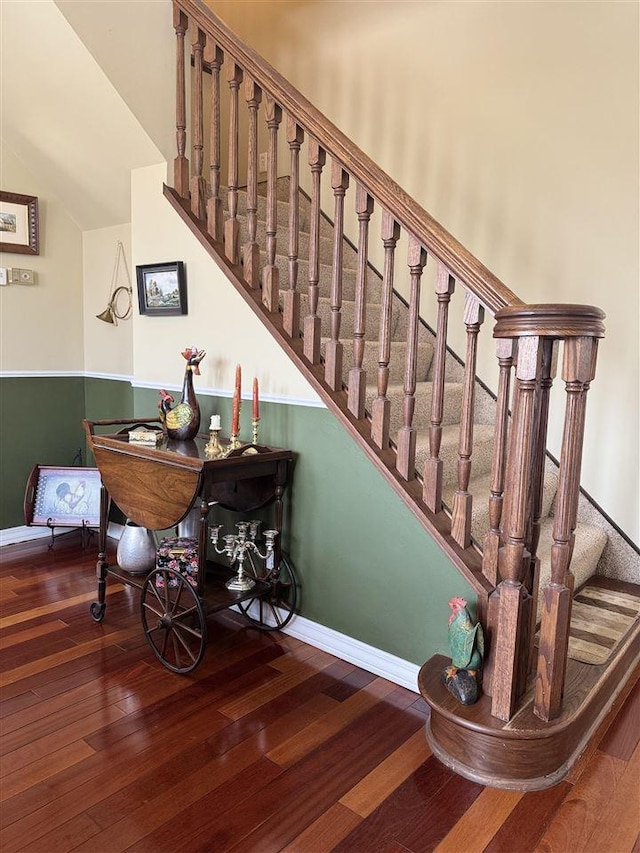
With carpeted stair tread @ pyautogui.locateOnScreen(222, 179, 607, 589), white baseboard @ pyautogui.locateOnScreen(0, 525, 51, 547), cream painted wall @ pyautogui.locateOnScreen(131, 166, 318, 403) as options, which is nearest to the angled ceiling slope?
cream painted wall @ pyautogui.locateOnScreen(131, 166, 318, 403)

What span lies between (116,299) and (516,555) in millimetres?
2816

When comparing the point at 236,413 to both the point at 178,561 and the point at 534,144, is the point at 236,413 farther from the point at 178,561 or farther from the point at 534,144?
the point at 534,144

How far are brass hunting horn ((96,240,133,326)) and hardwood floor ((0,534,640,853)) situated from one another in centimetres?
186

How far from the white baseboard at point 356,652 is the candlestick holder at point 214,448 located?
77 centimetres

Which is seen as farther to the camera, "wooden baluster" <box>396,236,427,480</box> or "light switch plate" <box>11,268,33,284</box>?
"light switch plate" <box>11,268,33,284</box>

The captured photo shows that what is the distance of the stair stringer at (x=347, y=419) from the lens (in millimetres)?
1928

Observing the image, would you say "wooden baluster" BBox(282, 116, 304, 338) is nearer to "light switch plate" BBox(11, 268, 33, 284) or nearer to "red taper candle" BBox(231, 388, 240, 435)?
"red taper candle" BBox(231, 388, 240, 435)

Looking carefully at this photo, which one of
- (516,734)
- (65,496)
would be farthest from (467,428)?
(65,496)

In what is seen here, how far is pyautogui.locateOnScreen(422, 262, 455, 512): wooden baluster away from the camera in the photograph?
1864mm

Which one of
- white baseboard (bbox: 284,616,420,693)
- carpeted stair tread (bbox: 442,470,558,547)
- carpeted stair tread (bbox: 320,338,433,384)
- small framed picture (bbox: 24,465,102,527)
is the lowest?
white baseboard (bbox: 284,616,420,693)

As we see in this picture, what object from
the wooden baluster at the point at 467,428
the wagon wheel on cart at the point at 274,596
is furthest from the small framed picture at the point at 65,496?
the wooden baluster at the point at 467,428

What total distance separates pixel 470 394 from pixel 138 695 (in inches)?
58.9

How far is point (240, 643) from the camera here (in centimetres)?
249

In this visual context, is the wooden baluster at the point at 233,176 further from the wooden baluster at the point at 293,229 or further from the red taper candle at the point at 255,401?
the red taper candle at the point at 255,401
